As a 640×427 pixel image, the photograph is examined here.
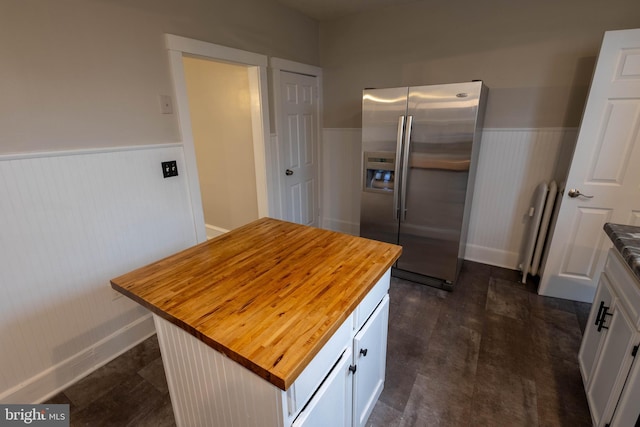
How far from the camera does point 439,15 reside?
2.73 metres

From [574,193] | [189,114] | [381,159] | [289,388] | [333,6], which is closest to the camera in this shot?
[289,388]

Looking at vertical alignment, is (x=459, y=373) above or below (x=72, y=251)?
below

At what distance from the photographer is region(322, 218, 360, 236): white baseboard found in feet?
12.5

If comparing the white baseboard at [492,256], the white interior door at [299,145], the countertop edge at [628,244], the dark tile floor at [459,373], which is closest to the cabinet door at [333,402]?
the dark tile floor at [459,373]

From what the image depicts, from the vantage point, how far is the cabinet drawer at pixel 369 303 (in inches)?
46.2

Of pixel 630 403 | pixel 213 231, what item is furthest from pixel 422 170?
pixel 213 231

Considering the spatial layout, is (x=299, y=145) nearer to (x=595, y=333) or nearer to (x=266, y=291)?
(x=266, y=291)

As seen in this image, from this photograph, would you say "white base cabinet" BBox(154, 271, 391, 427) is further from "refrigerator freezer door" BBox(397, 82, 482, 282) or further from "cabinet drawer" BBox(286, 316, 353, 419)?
"refrigerator freezer door" BBox(397, 82, 482, 282)

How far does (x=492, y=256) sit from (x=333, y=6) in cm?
297

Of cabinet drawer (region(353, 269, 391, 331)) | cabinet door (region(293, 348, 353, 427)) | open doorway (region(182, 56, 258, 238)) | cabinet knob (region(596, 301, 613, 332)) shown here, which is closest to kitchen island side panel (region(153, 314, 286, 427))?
cabinet door (region(293, 348, 353, 427))

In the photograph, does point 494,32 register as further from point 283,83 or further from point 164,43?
point 164,43

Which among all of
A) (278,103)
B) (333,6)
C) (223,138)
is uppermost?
(333,6)

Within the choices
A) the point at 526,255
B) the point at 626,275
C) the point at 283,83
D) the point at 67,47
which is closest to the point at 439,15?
the point at 283,83

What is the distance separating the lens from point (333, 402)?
1.07 m
